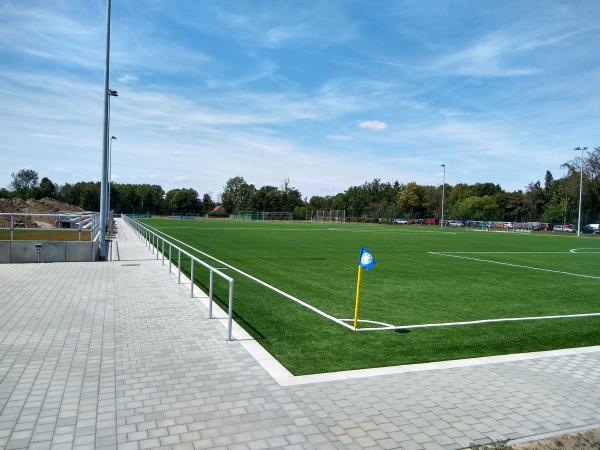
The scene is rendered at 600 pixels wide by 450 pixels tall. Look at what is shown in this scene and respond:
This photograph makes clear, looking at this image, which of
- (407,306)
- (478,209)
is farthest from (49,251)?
(478,209)

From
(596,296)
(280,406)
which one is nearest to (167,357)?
(280,406)

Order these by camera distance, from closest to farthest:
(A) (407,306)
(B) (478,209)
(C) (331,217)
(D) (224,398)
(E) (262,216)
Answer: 1. (D) (224,398)
2. (A) (407,306)
3. (B) (478,209)
4. (C) (331,217)
5. (E) (262,216)

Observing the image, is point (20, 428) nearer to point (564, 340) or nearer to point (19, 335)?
point (19, 335)

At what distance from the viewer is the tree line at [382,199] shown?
261ft

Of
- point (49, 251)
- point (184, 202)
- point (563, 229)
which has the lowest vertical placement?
point (563, 229)

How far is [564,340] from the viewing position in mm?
8320

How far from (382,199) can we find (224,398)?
117 metres

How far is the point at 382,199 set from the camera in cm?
11950

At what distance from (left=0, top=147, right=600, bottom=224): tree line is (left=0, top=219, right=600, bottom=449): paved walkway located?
79722 mm

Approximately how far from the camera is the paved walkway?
4.39 m

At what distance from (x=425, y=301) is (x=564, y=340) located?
3.64 metres

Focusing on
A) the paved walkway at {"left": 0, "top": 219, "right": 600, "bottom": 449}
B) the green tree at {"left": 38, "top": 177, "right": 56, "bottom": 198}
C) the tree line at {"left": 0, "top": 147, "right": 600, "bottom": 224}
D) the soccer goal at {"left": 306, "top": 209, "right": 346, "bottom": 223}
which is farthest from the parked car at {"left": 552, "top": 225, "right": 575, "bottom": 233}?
the green tree at {"left": 38, "top": 177, "right": 56, "bottom": 198}

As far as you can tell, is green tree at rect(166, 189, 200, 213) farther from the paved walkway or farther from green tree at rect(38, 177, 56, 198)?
the paved walkway

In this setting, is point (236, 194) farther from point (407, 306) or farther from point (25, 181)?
point (407, 306)
